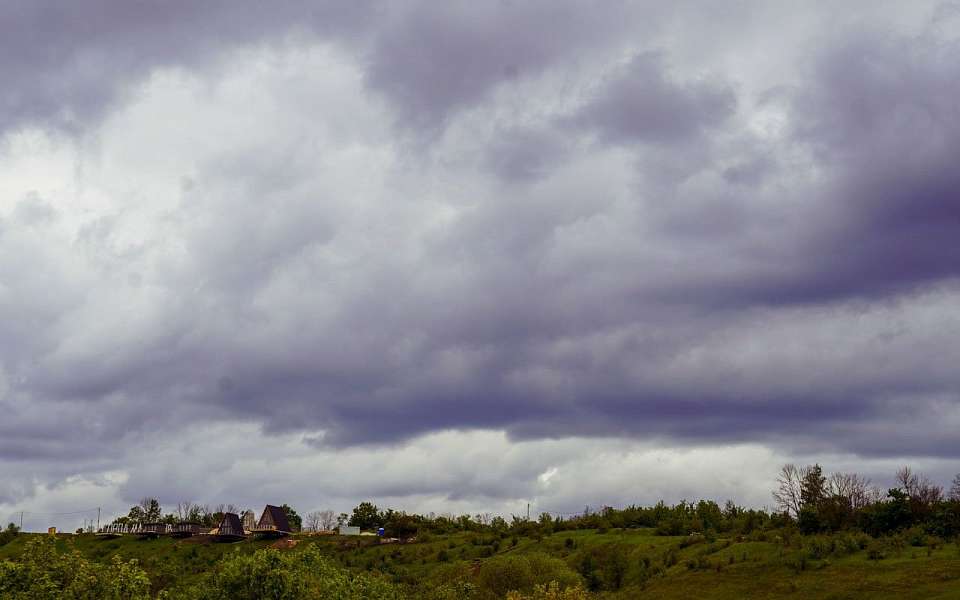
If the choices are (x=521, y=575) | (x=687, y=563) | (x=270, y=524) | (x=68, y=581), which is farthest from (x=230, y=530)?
(x=68, y=581)

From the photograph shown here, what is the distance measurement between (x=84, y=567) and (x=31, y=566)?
2.67m

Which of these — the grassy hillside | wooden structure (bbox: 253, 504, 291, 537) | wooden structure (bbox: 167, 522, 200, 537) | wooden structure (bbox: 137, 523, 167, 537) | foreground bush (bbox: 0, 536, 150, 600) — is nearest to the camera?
foreground bush (bbox: 0, 536, 150, 600)

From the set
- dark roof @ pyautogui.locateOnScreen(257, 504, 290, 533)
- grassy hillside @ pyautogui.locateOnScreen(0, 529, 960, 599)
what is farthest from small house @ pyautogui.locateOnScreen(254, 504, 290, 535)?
grassy hillside @ pyautogui.locateOnScreen(0, 529, 960, 599)

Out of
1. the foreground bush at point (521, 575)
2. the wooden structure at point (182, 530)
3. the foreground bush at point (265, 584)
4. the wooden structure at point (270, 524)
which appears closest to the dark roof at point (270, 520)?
the wooden structure at point (270, 524)

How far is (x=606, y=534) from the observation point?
118875mm

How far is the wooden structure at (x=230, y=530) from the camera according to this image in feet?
573

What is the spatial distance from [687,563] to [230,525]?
4351 inches

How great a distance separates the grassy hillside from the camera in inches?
2865

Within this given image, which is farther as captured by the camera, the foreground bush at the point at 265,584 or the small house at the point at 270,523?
the small house at the point at 270,523

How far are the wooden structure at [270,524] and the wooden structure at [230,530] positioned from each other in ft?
20.2

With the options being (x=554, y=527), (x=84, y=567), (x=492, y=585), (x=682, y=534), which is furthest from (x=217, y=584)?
(x=554, y=527)

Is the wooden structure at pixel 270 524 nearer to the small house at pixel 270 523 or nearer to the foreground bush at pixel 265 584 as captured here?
the small house at pixel 270 523

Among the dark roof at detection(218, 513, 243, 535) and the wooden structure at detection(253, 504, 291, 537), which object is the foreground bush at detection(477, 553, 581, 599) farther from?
the dark roof at detection(218, 513, 243, 535)

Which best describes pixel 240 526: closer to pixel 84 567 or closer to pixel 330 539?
pixel 330 539
